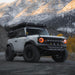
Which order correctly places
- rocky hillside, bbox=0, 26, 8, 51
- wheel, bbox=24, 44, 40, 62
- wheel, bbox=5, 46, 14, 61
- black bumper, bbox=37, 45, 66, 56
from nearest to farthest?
1. wheel, bbox=24, 44, 40, 62
2. black bumper, bbox=37, 45, 66, 56
3. wheel, bbox=5, 46, 14, 61
4. rocky hillside, bbox=0, 26, 8, 51

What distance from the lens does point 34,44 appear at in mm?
10234

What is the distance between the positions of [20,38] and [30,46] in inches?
52.4

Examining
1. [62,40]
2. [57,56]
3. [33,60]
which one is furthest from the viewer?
[57,56]

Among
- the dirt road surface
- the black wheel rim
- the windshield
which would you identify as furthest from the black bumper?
the dirt road surface

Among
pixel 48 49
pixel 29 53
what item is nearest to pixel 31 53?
pixel 29 53

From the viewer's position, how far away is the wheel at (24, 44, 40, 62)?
998 cm

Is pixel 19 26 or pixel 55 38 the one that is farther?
pixel 19 26

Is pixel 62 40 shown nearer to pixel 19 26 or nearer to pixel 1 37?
pixel 19 26

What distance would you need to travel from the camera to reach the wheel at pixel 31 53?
32.8ft

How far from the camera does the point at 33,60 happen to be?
395 inches

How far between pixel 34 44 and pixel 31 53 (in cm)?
46

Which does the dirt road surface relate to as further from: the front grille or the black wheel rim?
the front grille

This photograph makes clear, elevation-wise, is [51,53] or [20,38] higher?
[20,38]

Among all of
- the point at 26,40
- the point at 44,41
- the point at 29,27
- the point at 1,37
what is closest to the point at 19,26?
the point at 29,27
